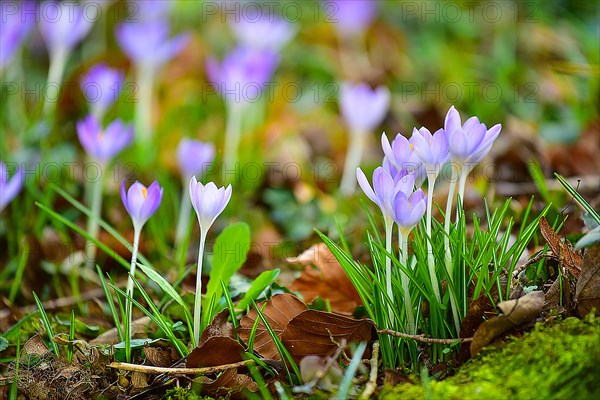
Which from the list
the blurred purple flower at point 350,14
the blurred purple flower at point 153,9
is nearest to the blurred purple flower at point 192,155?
the blurred purple flower at point 153,9

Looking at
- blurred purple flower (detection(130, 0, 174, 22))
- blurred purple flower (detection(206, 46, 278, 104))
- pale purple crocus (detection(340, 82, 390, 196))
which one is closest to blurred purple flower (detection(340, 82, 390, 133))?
pale purple crocus (detection(340, 82, 390, 196))

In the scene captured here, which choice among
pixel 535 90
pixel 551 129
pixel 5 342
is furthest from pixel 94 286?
pixel 535 90

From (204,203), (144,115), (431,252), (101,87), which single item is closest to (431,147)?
(431,252)

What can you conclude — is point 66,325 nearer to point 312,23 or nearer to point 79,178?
point 79,178

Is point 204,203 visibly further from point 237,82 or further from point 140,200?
point 237,82

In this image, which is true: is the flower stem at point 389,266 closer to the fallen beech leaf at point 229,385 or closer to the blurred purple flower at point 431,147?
the blurred purple flower at point 431,147

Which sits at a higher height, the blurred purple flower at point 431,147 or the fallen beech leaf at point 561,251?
the blurred purple flower at point 431,147
